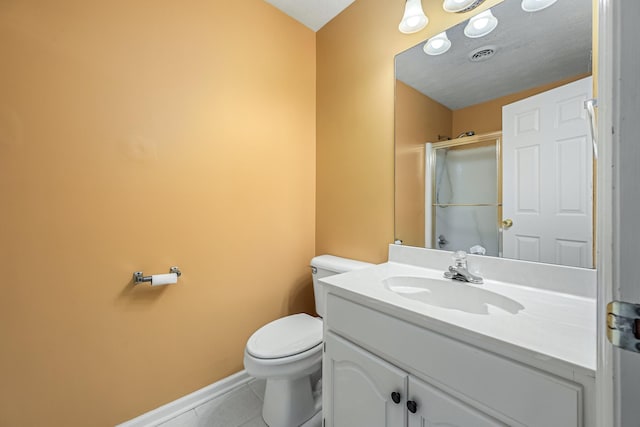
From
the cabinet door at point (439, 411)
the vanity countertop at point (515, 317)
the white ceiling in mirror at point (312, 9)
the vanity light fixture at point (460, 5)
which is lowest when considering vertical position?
the cabinet door at point (439, 411)

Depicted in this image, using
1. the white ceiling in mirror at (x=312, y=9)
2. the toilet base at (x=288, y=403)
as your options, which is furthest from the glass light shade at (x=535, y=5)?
the toilet base at (x=288, y=403)

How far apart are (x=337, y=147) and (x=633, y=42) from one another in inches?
57.0

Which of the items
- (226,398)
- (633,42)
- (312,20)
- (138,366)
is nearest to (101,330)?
(138,366)

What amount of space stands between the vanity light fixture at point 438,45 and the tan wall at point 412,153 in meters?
0.18

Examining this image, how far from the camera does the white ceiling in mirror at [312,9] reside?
1.57m

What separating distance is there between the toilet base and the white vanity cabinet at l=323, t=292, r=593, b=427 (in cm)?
27

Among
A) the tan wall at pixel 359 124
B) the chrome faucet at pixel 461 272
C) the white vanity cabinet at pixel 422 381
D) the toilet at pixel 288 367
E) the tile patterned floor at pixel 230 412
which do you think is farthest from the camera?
the tan wall at pixel 359 124

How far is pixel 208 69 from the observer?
1373mm

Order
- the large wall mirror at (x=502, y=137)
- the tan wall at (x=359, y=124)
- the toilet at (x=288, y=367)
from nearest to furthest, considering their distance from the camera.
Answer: the large wall mirror at (x=502, y=137) → the toilet at (x=288, y=367) → the tan wall at (x=359, y=124)

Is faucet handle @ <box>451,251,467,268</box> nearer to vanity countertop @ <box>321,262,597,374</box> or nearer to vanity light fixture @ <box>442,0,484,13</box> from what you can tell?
vanity countertop @ <box>321,262,597,374</box>

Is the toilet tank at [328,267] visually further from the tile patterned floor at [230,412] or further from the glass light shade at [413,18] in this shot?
the glass light shade at [413,18]

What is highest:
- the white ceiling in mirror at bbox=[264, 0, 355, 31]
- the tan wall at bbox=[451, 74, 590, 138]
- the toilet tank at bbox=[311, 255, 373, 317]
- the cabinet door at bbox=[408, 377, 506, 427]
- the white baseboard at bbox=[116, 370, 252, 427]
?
the white ceiling in mirror at bbox=[264, 0, 355, 31]

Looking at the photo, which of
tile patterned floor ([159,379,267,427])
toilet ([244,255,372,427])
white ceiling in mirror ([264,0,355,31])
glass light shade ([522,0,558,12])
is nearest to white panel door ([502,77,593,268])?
glass light shade ([522,0,558,12])

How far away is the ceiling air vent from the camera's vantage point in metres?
1.07
